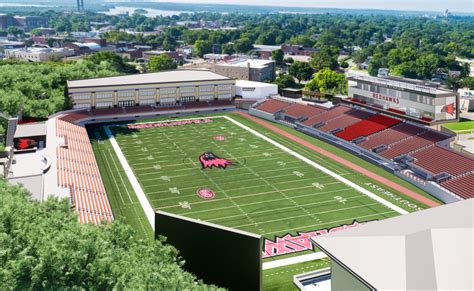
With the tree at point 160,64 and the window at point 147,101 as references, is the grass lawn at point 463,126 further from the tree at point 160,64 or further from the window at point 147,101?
the tree at point 160,64

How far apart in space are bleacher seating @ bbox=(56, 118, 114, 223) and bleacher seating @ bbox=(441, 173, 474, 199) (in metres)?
27.4

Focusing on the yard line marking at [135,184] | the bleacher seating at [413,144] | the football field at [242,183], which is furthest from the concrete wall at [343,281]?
the bleacher seating at [413,144]

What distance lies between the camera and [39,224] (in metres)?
21.3

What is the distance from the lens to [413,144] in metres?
49.6

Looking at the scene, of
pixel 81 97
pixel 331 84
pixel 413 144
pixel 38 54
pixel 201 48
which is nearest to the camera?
pixel 413 144

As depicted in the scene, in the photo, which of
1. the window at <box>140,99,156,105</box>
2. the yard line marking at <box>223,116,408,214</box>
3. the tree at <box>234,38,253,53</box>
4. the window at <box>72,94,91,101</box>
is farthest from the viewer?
the tree at <box>234,38,253,53</box>

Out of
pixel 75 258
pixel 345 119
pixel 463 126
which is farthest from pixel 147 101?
pixel 75 258

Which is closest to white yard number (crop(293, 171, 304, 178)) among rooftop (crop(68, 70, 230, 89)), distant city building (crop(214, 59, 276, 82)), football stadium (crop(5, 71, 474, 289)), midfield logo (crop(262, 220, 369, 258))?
football stadium (crop(5, 71, 474, 289))

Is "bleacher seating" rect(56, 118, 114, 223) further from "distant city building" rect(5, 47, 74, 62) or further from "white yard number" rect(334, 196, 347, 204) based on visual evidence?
"distant city building" rect(5, 47, 74, 62)

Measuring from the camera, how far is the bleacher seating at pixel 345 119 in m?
60.1

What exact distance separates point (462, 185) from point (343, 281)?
24526 millimetres

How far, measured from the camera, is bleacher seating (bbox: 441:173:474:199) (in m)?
39.2

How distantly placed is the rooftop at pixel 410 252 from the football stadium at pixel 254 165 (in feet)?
19.0

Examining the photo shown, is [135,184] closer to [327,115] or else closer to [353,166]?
[353,166]
